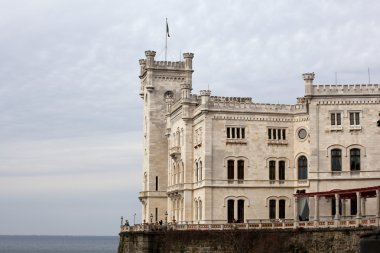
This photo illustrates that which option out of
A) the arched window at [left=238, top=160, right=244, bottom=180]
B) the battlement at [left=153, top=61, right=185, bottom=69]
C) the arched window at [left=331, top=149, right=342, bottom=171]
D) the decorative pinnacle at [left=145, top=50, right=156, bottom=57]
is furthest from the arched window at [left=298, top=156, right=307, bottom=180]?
the decorative pinnacle at [left=145, top=50, right=156, bottom=57]

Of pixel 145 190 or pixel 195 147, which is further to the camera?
pixel 145 190

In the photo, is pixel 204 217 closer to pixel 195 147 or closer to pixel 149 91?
pixel 195 147

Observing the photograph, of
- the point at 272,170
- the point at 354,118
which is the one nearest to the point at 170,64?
the point at 272,170

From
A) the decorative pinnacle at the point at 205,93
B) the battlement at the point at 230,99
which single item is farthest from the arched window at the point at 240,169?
the decorative pinnacle at the point at 205,93

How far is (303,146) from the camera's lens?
222ft

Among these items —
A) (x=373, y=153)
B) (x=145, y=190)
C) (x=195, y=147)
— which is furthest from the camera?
(x=145, y=190)

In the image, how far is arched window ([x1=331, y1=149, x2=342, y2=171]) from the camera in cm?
6328

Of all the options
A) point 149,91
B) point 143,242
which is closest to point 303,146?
point 143,242

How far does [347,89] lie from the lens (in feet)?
209

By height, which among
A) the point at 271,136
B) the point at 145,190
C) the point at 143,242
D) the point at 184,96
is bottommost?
the point at 143,242

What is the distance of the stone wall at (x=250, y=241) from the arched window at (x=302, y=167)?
1403 centimetres

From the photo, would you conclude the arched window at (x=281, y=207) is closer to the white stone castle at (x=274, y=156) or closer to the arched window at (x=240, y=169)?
the white stone castle at (x=274, y=156)

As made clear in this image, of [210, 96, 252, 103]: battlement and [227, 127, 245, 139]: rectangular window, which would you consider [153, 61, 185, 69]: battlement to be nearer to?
[210, 96, 252, 103]: battlement

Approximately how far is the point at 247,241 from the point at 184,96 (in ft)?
74.0
